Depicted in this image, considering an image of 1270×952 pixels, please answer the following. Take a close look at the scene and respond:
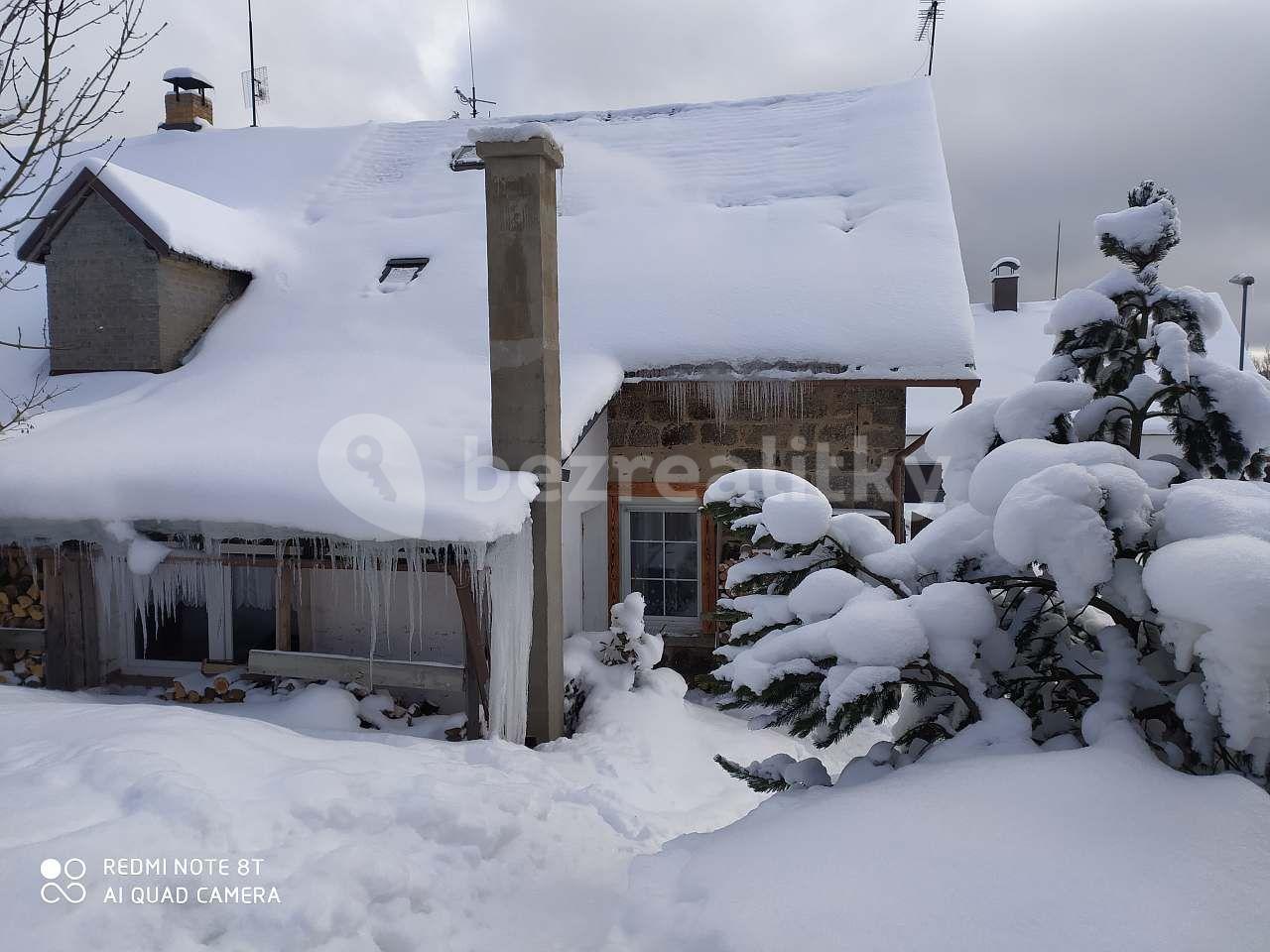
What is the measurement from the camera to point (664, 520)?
23.6 ft

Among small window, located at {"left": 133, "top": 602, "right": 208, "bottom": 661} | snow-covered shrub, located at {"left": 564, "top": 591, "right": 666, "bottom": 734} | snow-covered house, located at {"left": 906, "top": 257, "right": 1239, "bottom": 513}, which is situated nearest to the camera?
snow-covered shrub, located at {"left": 564, "top": 591, "right": 666, "bottom": 734}

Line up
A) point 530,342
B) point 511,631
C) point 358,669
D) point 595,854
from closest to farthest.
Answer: point 595,854 < point 511,631 < point 530,342 < point 358,669

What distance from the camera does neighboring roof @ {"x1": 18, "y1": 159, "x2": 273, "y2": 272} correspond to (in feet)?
21.9

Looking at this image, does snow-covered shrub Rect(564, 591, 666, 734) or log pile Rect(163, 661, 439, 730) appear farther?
snow-covered shrub Rect(564, 591, 666, 734)

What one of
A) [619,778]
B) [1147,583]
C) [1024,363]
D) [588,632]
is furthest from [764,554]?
[1024,363]

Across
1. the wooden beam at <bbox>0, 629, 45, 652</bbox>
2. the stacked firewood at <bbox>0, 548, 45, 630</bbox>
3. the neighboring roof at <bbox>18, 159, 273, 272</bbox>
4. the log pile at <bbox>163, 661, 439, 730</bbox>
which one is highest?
the neighboring roof at <bbox>18, 159, 273, 272</bbox>

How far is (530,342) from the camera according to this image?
508cm

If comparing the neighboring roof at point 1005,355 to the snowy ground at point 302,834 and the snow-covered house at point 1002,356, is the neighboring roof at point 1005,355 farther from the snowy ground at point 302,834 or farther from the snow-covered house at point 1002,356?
the snowy ground at point 302,834

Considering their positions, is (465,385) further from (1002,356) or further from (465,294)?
(1002,356)

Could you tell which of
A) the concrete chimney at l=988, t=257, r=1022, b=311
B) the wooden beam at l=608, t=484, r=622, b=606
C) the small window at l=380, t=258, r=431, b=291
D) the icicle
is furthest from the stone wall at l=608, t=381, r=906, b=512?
the concrete chimney at l=988, t=257, r=1022, b=311

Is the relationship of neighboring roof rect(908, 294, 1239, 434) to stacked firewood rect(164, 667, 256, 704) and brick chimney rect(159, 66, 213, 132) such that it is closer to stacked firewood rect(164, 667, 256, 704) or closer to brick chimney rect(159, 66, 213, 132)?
stacked firewood rect(164, 667, 256, 704)

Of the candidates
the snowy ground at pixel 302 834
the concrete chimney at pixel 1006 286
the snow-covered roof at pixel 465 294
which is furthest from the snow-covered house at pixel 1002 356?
the snowy ground at pixel 302 834

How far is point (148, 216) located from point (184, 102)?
21.6 ft

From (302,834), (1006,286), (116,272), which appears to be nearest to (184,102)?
(116,272)
